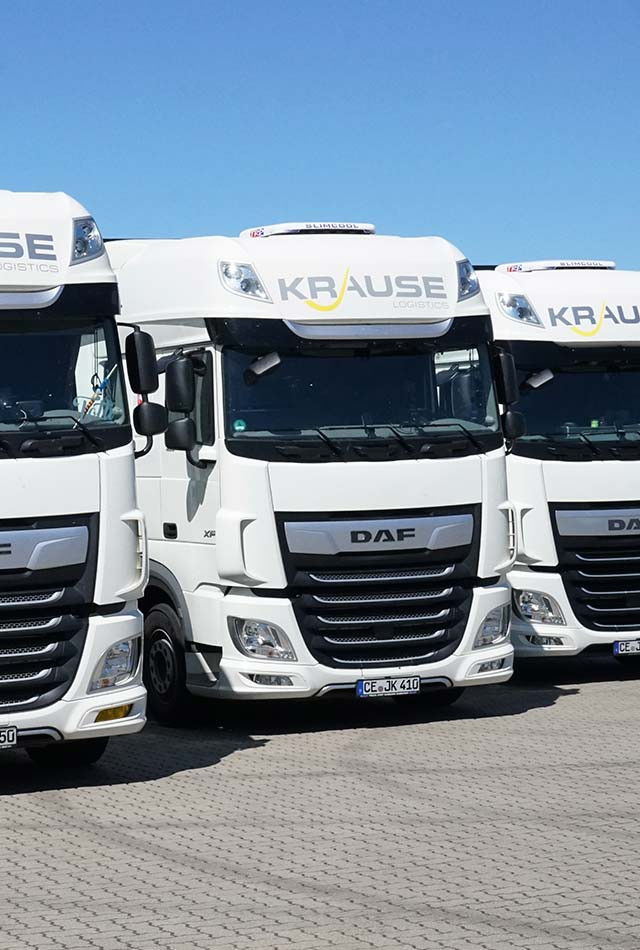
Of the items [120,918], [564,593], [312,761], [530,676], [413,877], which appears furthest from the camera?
[530,676]

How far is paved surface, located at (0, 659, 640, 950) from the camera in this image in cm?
676

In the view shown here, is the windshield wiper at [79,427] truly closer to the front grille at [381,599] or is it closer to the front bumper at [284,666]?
the front grille at [381,599]

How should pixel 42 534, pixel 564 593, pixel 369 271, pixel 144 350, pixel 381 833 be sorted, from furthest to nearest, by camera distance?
pixel 564 593
pixel 369 271
pixel 144 350
pixel 42 534
pixel 381 833

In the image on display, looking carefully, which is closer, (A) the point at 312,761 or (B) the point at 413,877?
(B) the point at 413,877

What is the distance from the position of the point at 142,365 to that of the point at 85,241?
2.80 ft

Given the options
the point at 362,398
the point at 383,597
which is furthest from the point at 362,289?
the point at 383,597

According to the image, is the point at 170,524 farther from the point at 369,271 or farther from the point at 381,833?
the point at 381,833

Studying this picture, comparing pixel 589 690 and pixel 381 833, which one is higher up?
pixel 381 833

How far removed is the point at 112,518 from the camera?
971 centimetres

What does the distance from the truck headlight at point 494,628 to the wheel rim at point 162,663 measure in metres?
2.32

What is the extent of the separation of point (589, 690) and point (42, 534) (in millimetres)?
6314

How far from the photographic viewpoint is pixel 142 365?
1016 centimetres

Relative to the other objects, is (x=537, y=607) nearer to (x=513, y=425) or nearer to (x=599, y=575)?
(x=599, y=575)

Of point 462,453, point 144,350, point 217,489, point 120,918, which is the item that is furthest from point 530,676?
point 120,918
